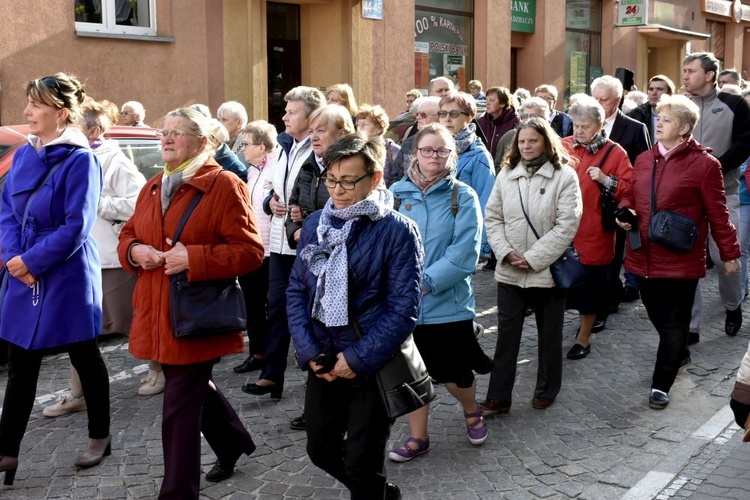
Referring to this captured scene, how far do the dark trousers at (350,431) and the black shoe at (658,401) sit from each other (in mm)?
2769

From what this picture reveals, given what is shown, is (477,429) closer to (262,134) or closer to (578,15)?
(262,134)

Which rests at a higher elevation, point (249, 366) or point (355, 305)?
point (355, 305)

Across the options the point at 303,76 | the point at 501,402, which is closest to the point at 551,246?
the point at 501,402

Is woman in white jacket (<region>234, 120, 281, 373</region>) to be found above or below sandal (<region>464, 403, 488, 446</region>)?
above

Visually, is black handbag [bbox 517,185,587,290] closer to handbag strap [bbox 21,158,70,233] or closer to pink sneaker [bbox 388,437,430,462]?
pink sneaker [bbox 388,437,430,462]

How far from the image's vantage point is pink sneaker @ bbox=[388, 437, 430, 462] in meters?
5.29

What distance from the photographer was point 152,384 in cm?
654

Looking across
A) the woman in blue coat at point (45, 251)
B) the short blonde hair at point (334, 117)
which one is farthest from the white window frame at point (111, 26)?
the woman in blue coat at point (45, 251)

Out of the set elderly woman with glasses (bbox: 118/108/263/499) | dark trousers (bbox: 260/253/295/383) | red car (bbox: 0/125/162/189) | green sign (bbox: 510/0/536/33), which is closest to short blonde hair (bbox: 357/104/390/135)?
dark trousers (bbox: 260/253/295/383)

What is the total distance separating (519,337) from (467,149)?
133 centimetres

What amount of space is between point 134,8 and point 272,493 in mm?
11300

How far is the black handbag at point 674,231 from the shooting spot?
6125 millimetres

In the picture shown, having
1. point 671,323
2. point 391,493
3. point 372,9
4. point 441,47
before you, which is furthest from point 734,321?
point 441,47

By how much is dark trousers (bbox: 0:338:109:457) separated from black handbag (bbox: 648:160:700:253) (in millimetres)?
3450
